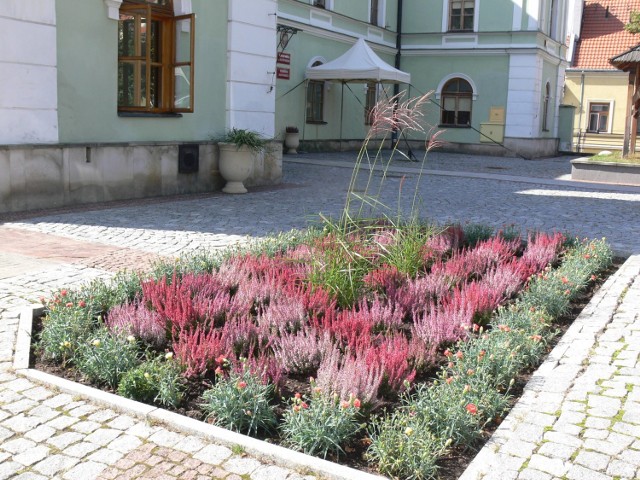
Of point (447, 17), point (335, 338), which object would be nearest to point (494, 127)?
Result: point (447, 17)

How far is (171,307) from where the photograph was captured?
5039 mm

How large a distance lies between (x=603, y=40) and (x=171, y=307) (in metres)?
40.6

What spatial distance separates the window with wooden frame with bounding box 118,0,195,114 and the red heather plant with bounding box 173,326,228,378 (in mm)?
8500

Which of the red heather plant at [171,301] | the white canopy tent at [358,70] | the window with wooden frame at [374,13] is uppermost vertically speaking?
the window with wooden frame at [374,13]

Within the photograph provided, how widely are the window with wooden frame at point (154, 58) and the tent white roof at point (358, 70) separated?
359 inches

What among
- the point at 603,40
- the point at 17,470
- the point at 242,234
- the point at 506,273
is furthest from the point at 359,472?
the point at 603,40

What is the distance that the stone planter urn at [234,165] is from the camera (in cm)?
1311

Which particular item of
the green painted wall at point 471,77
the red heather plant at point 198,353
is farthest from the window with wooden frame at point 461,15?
the red heather plant at point 198,353

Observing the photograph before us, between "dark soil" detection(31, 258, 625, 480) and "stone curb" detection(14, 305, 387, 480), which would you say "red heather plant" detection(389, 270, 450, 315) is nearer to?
"dark soil" detection(31, 258, 625, 480)

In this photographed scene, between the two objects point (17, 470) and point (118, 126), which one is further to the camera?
point (118, 126)

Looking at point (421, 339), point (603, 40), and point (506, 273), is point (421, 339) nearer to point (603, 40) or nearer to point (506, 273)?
point (506, 273)

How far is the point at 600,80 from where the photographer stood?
3944 centimetres

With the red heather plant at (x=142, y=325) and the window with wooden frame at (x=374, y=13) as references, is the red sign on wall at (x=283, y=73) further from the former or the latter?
the red heather plant at (x=142, y=325)

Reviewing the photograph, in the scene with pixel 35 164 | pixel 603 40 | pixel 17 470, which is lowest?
pixel 17 470
